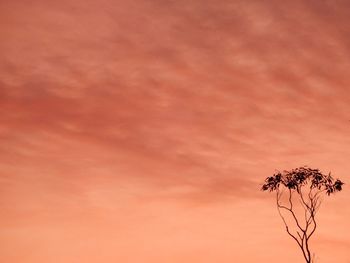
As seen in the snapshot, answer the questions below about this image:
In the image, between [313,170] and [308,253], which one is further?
[313,170]

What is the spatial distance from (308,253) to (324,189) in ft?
22.7

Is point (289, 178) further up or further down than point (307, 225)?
further up

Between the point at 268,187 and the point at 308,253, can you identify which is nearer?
the point at 308,253

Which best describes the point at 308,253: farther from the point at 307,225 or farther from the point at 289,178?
the point at 289,178

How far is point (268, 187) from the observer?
5769cm

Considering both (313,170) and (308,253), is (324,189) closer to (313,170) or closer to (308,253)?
(313,170)

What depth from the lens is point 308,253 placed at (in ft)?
174

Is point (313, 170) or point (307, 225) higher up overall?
point (313, 170)

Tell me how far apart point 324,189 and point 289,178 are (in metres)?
3.39

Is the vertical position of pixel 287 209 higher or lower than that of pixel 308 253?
higher

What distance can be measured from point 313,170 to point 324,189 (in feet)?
6.81

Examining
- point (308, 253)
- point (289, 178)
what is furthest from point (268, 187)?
point (308, 253)

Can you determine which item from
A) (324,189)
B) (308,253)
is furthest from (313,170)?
(308,253)

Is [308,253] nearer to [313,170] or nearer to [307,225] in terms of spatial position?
[307,225]
